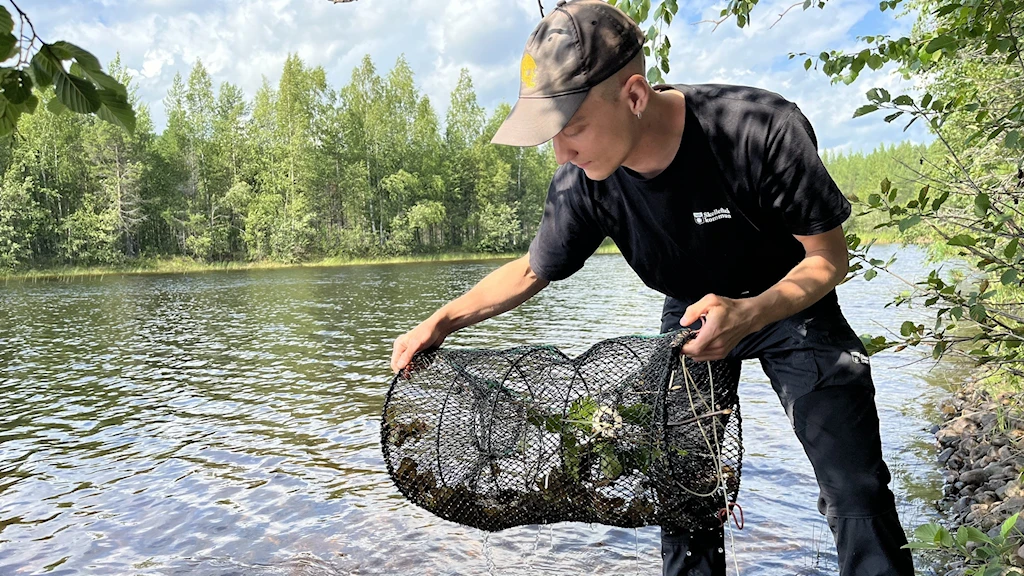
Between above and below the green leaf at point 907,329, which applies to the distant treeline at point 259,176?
above

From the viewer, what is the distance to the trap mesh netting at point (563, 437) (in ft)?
10.2

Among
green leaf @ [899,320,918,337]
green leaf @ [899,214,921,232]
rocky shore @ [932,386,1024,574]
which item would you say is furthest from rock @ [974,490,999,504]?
green leaf @ [899,214,921,232]

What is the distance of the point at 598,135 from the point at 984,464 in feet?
19.9

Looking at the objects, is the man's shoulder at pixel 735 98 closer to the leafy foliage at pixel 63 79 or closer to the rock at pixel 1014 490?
the leafy foliage at pixel 63 79

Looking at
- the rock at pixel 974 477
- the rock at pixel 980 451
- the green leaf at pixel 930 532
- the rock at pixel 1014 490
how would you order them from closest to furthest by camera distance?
the green leaf at pixel 930 532 → the rock at pixel 1014 490 → the rock at pixel 974 477 → the rock at pixel 980 451

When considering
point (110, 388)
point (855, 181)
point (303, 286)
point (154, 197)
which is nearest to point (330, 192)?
point (154, 197)

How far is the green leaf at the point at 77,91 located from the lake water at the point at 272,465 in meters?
4.61

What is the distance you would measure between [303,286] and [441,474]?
32143 mm

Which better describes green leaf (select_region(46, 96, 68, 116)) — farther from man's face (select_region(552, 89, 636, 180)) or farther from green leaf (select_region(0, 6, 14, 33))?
man's face (select_region(552, 89, 636, 180))

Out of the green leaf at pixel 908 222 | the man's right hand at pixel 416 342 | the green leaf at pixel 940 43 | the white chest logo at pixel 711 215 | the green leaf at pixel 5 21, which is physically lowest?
the man's right hand at pixel 416 342


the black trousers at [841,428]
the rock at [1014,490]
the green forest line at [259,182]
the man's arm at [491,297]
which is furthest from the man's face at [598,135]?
the green forest line at [259,182]

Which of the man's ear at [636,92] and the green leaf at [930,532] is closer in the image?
the green leaf at [930,532]

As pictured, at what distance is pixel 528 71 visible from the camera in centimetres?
255

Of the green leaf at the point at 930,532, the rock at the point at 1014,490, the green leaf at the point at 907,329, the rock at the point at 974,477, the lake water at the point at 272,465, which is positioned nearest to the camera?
the green leaf at the point at 930,532
